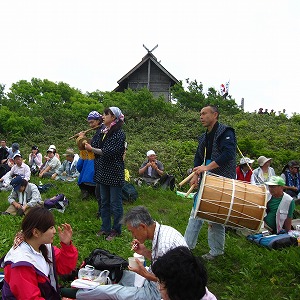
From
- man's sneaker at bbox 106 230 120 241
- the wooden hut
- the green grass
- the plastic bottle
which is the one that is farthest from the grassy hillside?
the wooden hut

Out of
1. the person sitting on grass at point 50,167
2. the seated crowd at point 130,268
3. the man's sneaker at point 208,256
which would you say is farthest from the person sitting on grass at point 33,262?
the person sitting on grass at point 50,167

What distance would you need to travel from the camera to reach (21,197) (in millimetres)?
7578

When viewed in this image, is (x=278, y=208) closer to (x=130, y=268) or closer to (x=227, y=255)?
(x=227, y=255)

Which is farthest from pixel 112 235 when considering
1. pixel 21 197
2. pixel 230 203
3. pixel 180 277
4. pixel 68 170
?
pixel 68 170

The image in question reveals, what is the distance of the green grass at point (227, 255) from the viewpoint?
166 inches

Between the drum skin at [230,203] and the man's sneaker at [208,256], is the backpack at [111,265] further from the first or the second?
the man's sneaker at [208,256]

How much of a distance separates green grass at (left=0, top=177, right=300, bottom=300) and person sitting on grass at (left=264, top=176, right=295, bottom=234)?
1.78 ft

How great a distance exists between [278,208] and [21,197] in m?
4.90

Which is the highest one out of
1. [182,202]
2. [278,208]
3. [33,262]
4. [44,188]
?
[33,262]

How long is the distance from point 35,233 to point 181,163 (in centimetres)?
920

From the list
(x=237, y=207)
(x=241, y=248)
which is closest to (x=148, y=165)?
(x=241, y=248)

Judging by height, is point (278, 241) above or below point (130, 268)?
below

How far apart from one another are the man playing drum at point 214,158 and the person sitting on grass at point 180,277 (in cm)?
232

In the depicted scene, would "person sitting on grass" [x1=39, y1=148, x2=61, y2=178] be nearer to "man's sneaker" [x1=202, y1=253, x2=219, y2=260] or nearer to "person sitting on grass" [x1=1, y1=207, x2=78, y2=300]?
"man's sneaker" [x1=202, y1=253, x2=219, y2=260]
